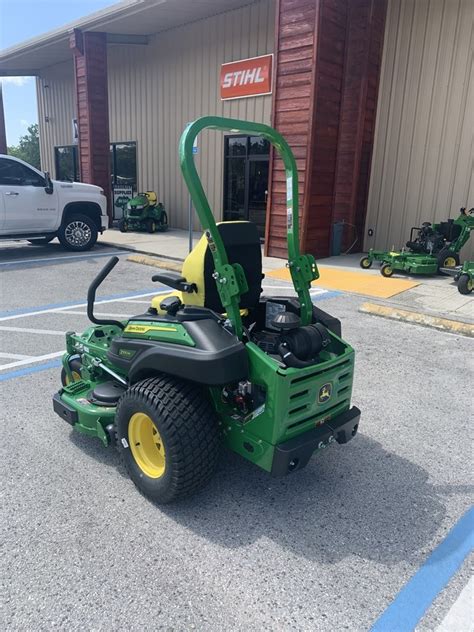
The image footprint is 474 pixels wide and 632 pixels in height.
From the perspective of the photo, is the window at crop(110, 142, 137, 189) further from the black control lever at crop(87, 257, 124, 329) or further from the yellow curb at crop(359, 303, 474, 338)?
the black control lever at crop(87, 257, 124, 329)

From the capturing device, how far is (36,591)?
2166mm

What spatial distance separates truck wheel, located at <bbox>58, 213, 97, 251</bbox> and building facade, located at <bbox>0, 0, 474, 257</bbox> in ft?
13.8

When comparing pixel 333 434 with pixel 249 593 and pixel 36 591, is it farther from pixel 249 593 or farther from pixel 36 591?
pixel 36 591

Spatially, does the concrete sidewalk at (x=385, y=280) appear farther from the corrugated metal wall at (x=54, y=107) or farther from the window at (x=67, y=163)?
the corrugated metal wall at (x=54, y=107)

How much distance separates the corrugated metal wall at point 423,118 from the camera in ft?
32.6

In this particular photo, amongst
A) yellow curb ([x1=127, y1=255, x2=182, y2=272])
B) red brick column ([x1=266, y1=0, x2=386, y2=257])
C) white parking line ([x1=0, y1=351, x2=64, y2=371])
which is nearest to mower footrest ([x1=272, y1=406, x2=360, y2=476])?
white parking line ([x1=0, y1=351, x2=64, y2=371])

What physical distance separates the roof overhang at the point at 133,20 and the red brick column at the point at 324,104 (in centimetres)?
393

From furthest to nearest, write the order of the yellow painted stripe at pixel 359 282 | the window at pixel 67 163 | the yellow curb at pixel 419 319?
the window at pixel 67 163
the yellow painted stripe at pixel 359 282
the yellow curb at pixel 419 319

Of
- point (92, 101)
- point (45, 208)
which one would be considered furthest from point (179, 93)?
point (45, 208)

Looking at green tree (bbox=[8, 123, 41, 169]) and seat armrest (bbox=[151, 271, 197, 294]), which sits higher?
green tree (bbox=[8, 123, 41, 169])

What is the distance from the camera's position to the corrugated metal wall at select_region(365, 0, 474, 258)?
9938 mm

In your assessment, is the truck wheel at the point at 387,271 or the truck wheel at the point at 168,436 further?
the truck wheel at the point at 387,271

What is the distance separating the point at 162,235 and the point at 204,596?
13371 mm

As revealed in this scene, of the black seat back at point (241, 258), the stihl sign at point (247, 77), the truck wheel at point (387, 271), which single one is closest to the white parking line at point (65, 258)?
the stihl sign at point (247, 77)
